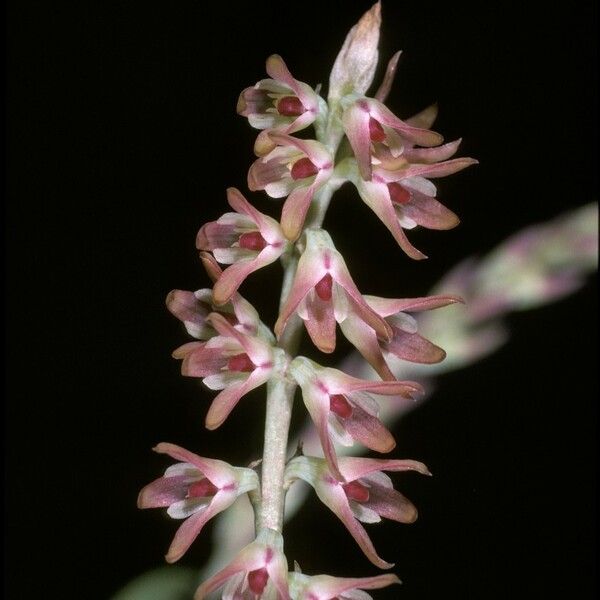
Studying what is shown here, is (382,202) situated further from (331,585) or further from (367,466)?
(331,585)

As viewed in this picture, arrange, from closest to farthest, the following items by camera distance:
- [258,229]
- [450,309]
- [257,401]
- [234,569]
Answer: [234,569] → [258,229] → [450,309] → [257,401]

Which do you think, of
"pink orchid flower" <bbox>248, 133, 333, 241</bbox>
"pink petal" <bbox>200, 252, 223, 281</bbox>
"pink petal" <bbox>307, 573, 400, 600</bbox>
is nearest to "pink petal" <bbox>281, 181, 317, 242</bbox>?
"pink orchid flower" <bbox>248, 133, 333, 241</bbox>

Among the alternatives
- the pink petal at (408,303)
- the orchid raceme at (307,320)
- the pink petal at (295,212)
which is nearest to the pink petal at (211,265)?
the orchid raceme at (307,320)

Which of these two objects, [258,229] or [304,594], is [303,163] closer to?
[258,229]

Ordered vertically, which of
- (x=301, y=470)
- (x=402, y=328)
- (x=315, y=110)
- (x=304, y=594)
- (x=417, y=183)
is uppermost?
(x=315, y=110)

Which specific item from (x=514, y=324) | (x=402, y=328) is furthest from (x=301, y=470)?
(x=514, y=324)

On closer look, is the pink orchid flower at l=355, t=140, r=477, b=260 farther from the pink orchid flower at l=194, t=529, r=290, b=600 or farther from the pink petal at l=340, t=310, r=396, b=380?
the pink orchid flower at l=194, t=529, r=290, b=600

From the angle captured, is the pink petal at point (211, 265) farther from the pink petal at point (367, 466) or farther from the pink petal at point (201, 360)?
the pink petal at point (367, 466)
